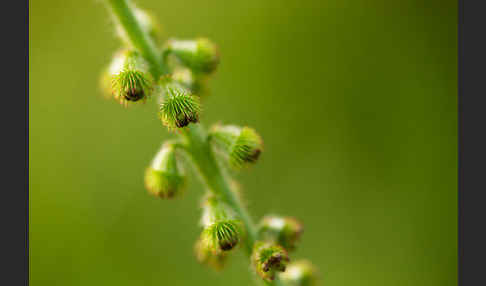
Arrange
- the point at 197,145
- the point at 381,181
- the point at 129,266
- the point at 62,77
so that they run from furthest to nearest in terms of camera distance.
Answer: the point at 62,77 < the point at 381,181 < the point at 129,266 < the point at 197,145

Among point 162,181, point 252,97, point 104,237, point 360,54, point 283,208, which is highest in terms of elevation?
point 360,54

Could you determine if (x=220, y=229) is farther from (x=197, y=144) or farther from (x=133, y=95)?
(x=133, y=95)

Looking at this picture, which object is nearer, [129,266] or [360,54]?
[129,266]

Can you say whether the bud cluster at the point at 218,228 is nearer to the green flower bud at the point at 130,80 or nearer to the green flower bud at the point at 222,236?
the green flower bud at the point at 222,236

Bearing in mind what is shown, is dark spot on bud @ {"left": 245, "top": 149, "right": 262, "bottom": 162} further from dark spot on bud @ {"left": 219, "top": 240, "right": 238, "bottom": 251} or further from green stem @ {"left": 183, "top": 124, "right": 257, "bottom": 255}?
→ dark spot on bud @ {"left": 219, "top": 240, "right": 238, "bottom": 251}

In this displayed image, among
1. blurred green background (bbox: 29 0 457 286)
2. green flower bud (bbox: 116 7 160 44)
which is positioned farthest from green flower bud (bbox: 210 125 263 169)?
blurred green background (bbox: 29 0 457 286)

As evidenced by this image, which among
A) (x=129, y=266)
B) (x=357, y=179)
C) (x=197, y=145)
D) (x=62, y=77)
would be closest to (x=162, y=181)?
(x=197, y=145)

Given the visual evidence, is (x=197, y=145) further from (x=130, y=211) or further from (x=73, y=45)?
(x=73, y=45)
